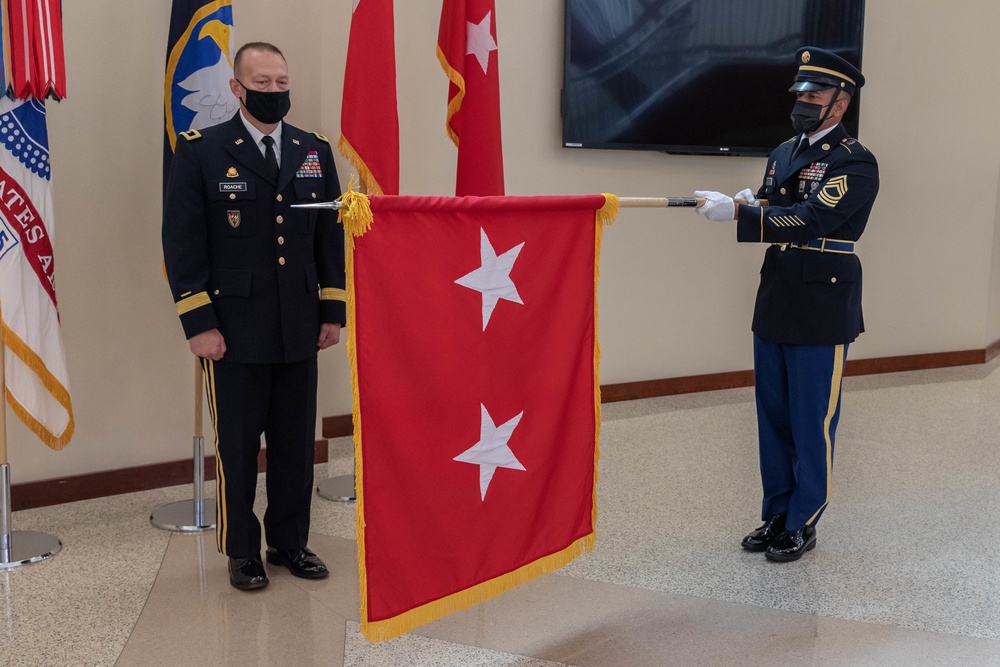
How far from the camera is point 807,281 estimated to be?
2.88 meters

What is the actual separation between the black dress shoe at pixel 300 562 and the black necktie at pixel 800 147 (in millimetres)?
1899

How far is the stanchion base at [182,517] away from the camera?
3.18m

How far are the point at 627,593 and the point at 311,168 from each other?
1.51 m

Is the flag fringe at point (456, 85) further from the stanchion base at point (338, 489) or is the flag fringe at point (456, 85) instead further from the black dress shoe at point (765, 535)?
the black dress shoe at point (765, 535)

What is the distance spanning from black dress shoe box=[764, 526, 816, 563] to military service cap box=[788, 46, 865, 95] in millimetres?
1373

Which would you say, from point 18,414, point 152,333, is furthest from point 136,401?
point 18,414

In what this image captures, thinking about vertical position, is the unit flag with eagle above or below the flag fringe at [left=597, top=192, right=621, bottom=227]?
above

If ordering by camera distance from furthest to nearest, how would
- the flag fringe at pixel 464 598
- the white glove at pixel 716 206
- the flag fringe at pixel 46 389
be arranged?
the flag fringe at pixel 46 389 → the white glove at pixel 716 206 → the flag fringe at pixel 464 598

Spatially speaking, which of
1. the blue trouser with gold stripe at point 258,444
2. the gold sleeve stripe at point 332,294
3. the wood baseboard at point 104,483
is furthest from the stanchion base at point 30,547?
the gold sleeve stripe at point 332,294

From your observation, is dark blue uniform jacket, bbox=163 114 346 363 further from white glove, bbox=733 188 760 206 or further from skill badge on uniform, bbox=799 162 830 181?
skill badge on uniform, bbox=799 162 830 181

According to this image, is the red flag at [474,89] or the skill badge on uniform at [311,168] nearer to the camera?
the skill badge on uniform at [311,168]

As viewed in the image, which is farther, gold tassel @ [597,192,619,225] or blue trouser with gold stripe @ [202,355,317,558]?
blue trouser with gold stripe @ [202,355,317,558]

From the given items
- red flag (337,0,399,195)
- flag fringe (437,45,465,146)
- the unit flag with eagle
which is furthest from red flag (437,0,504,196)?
the unit flag with eagle

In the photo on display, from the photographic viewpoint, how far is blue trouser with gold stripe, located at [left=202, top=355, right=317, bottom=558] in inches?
105
